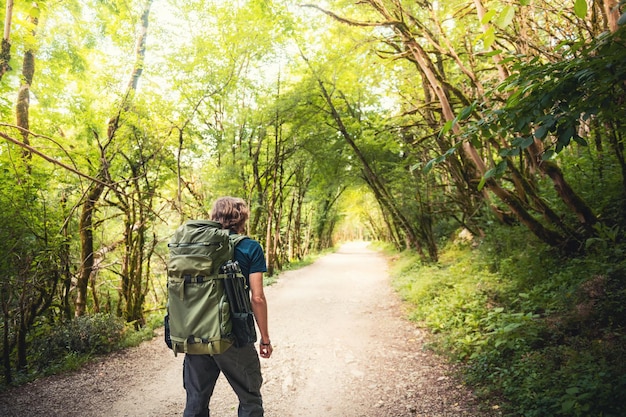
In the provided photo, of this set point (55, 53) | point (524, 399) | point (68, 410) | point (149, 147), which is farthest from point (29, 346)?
point (524, 399)

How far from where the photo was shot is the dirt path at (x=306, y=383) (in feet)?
11.5

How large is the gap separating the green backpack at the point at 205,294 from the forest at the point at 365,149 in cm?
140

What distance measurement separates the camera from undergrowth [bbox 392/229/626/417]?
2695 millimetres

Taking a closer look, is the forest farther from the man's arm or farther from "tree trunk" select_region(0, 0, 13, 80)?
the man's arm

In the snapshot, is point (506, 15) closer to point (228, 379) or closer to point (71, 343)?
point (228, 379)

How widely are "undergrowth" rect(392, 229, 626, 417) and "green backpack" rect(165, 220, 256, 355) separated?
2502mm

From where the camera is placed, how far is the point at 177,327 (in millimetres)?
2293

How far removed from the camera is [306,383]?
13.5 ft

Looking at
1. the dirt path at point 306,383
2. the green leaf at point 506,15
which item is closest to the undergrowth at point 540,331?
the dirt path at point 306,383

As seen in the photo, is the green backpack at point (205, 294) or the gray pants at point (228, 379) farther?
the gray pants at point (228, 379)

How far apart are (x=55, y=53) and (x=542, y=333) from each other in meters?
9.88

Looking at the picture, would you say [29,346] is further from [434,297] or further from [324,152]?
[324,152]

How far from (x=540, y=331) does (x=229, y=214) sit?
143 inches

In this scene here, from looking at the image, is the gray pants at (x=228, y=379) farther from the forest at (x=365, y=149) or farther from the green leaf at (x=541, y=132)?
the green leaf at (x=541, y=132)
